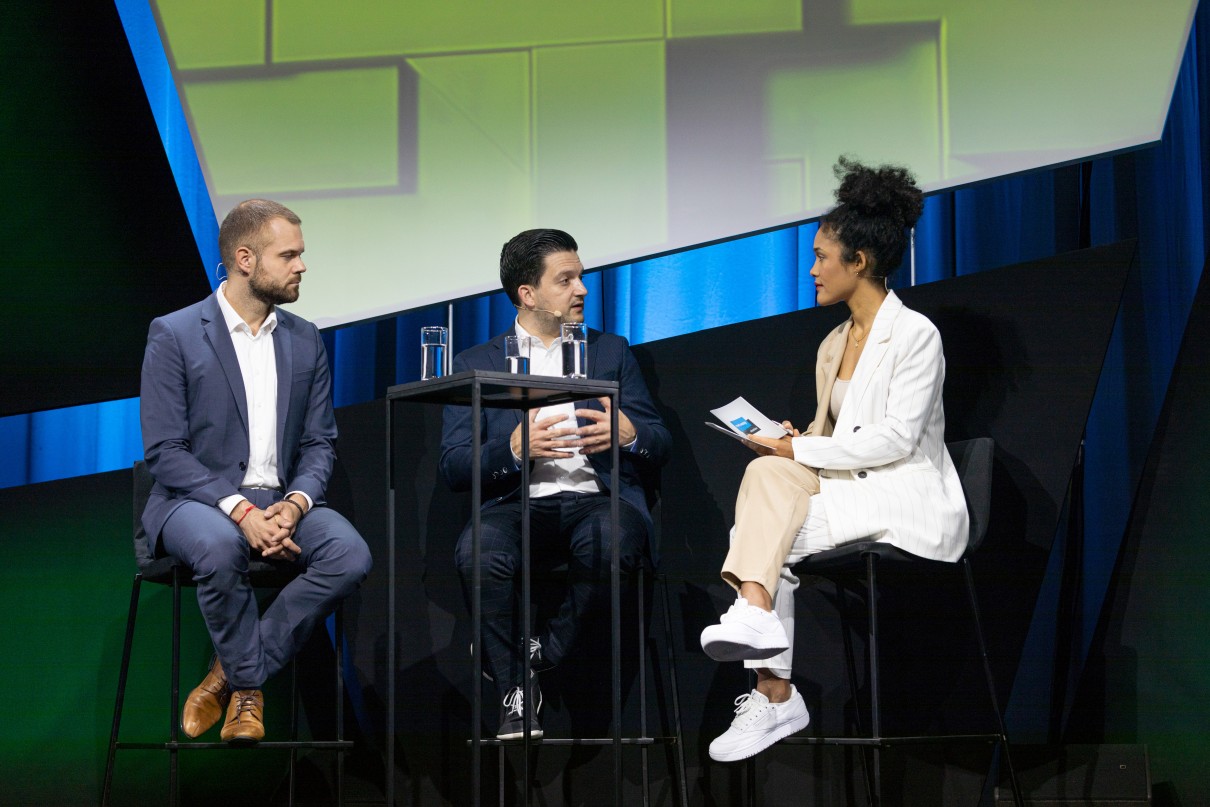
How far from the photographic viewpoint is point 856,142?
3.60m

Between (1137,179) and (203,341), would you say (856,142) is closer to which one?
(1137,179)

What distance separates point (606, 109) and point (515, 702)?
5.78 ft

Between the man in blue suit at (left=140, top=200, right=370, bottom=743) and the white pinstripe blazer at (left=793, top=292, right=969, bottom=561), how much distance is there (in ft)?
3.84

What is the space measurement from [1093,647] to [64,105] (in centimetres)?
337

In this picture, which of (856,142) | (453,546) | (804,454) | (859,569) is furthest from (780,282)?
(453,546)

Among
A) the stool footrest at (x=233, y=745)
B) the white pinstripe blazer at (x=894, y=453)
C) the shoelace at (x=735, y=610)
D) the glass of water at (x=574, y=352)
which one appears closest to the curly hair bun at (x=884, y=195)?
the white pinstripe blazer at (x=894, y=453)

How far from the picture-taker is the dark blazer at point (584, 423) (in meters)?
3.28

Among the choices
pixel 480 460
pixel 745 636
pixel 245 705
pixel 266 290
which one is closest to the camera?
pixel 480 460

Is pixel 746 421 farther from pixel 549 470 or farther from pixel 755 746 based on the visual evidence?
pixel 755 746

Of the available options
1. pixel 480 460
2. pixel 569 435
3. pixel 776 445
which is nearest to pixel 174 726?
pixel 480 460

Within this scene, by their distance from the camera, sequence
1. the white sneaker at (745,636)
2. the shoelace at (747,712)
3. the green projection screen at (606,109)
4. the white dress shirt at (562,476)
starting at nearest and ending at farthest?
the white sneaker at (745,636)
the shoelace at (747,712)
the white dress shirt at (562,476)
the green projection screen at (606,109)

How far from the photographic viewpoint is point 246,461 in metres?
3.21

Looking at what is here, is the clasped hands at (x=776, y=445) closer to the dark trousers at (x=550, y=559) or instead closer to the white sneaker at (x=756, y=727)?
the dark trousers at (x=550, y=559)

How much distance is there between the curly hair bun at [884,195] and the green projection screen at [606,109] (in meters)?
0.30
